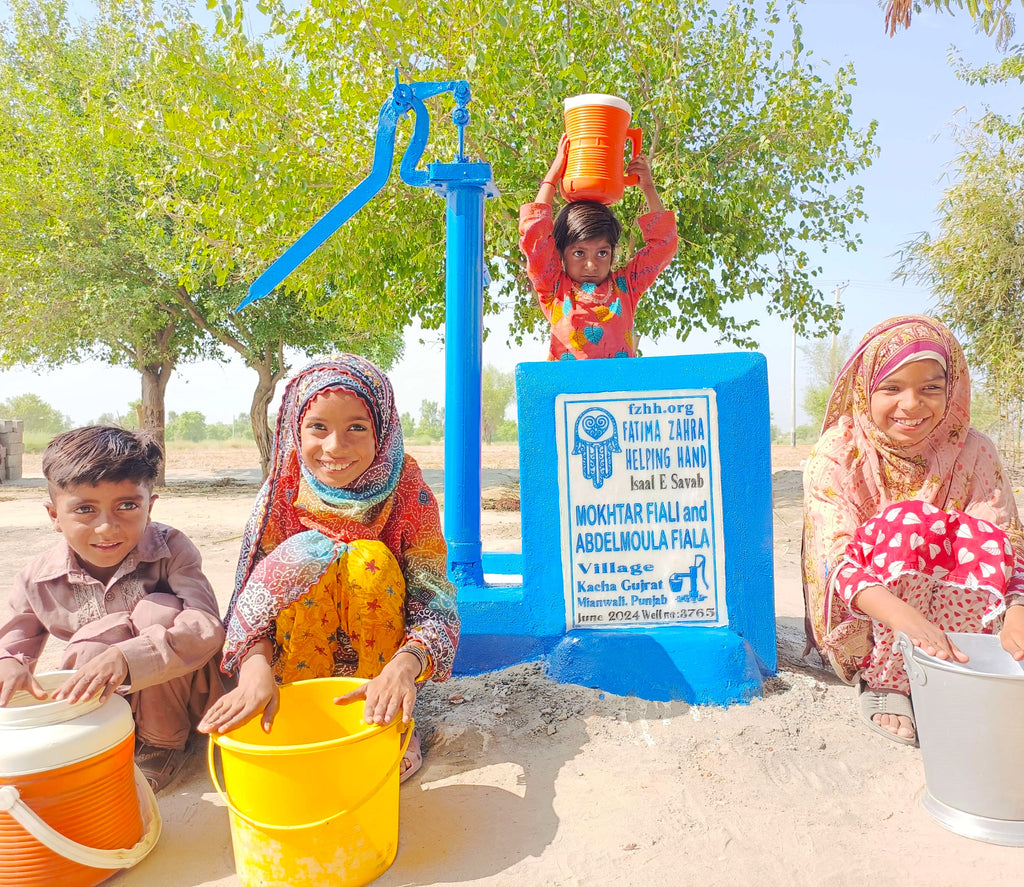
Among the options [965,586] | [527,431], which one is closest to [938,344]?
[965,586]

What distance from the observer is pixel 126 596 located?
2.25m

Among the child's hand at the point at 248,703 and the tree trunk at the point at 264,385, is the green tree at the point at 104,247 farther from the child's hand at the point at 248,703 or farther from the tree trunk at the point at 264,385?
the child's hand at the point at 248,703

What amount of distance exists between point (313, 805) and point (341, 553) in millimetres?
723

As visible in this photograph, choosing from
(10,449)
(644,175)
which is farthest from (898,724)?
(10,449)

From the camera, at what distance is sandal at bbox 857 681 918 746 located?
2393 millimetres

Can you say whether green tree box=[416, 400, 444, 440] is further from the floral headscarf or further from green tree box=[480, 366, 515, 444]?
the floral headscarf

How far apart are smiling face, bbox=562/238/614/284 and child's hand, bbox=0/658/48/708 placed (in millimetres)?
2674

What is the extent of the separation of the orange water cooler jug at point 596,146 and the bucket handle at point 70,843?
2.85m

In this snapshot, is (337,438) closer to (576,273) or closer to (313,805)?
(313,805)

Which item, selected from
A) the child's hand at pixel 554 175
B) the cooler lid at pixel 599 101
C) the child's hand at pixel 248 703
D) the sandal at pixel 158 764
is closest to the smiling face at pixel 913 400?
the cooler lid at pixel 599 101

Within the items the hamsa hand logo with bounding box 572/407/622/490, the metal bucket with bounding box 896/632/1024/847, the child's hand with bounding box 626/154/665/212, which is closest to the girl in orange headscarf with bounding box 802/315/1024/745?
the metal bucket with bounding box 896/632/1024/847

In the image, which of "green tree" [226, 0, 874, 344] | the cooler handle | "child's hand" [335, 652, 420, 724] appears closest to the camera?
"child's hand" [335, 652, 420, 724]

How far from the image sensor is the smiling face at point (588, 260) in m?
3.52

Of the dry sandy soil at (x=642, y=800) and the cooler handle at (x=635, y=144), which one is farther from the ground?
the cooler handle at (x=635, y=144)
